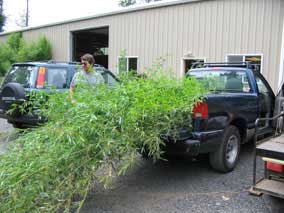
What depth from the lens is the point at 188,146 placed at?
4207 mm

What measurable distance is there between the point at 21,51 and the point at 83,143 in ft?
62.1

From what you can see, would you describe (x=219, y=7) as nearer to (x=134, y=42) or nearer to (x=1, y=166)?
(x=134, y=42)

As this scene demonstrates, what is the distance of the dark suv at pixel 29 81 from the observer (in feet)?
20.9

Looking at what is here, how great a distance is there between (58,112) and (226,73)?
351cm

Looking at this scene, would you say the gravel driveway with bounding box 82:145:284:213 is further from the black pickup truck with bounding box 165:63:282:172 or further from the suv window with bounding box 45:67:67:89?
the suv window with bounding box 45:67:67:89

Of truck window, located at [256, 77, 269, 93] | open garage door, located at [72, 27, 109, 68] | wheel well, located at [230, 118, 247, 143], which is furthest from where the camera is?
open garage door, located at [72, 27, 109, 68]

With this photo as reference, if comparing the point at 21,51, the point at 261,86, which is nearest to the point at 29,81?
the point at 261,86

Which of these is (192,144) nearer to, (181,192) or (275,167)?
(181,192)

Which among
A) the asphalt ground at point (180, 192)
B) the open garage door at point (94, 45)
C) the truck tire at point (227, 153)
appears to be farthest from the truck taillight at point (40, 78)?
the open garage door at point (94, 45)

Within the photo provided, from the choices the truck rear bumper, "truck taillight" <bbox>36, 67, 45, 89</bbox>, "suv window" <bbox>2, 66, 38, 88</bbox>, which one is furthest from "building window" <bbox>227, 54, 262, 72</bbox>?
"suv window" <bbox>2, 66, 38, 88</bbox>

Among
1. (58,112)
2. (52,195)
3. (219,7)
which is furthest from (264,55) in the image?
(52,195)

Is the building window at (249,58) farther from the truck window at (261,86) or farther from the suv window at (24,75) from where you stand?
the suv window at (24,75)

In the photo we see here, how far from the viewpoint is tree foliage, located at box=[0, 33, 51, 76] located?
64.0ft

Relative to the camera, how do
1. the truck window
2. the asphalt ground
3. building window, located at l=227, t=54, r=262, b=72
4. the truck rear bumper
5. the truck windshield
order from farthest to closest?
1. building window, located at l=227, t=54, r=262, b=72
2. the truck window
3. the truck windshield
4. the truck rear bumper
5. the asphalt ground
